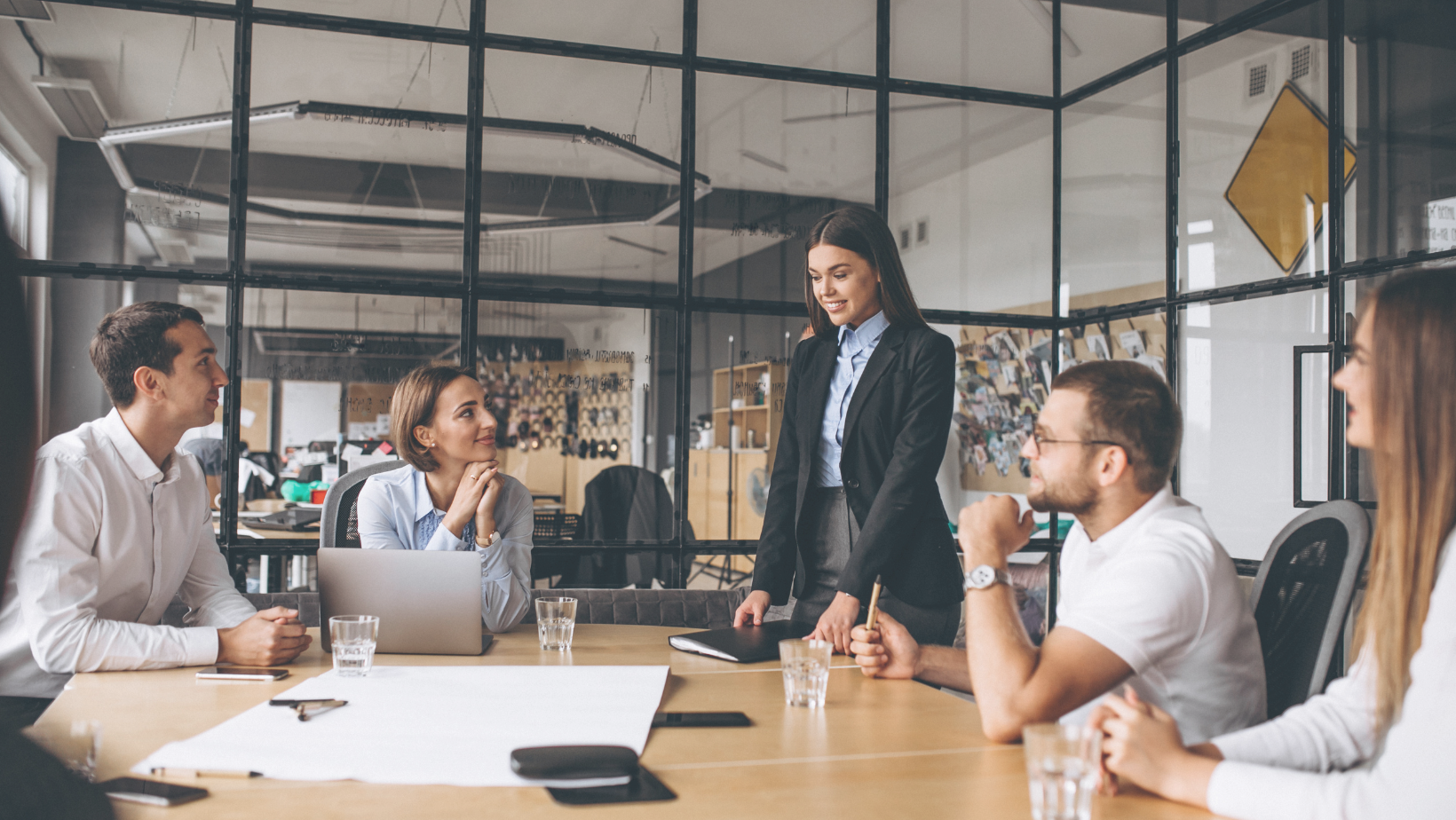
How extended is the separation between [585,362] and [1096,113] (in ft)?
7.97

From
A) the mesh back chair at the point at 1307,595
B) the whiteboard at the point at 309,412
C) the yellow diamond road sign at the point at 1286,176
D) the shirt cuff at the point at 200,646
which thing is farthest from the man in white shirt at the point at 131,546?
the yellow diamond road sign at the point at 1286,176

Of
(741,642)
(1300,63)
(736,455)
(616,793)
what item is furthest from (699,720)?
(1300,63)

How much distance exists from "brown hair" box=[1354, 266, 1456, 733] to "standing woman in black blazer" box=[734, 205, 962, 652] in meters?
1.19

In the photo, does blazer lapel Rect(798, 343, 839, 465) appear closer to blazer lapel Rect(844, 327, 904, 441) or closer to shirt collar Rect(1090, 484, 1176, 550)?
blazer lapel Rect(844, 327, 904, 441)

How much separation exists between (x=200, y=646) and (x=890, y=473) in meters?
1.48

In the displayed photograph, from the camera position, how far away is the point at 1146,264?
4066 millimetres

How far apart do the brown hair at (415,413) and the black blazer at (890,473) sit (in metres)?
0.92

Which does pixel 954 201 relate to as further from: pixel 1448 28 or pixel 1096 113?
pixel 1448 28

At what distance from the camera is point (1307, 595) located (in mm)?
1553

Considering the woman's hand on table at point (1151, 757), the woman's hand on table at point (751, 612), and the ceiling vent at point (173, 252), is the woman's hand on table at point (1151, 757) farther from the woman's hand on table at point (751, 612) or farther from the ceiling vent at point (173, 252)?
the ceiling vent at point (173, 252)

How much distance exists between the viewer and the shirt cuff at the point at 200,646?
1.74m

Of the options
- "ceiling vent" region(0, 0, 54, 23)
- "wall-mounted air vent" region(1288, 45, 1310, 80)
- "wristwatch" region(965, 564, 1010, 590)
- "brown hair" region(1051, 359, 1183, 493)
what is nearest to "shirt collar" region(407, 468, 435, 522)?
"wristwatch" region(965, 564, 1010, 590)

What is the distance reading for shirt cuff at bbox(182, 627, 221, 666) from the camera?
1.74 m

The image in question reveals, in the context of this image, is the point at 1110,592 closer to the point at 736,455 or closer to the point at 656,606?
the point at 656,606
